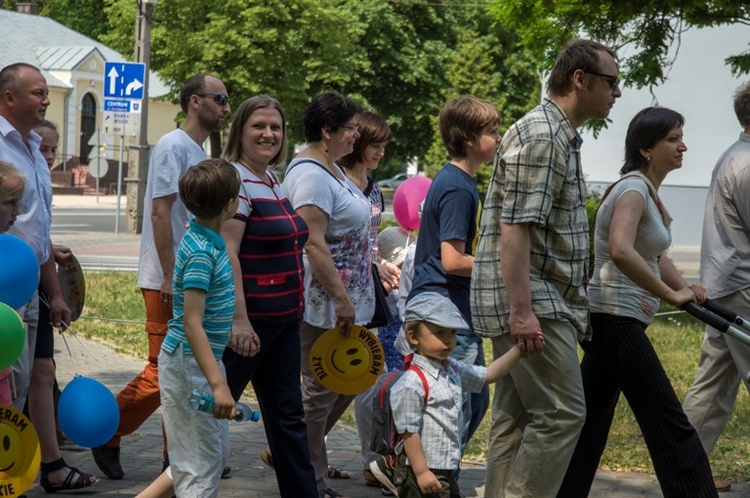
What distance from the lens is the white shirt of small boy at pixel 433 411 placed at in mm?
4320

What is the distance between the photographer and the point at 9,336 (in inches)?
169

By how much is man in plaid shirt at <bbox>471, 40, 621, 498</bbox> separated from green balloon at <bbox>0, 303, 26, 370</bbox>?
184 cm

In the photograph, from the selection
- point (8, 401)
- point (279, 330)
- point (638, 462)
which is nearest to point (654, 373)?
point (279, 330)

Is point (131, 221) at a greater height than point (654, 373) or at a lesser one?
lesser

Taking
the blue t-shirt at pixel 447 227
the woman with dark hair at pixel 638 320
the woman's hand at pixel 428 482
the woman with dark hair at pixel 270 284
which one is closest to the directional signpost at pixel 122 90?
the woman with dark hair at pixel 270 284

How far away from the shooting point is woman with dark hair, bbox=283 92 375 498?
17.4 feet

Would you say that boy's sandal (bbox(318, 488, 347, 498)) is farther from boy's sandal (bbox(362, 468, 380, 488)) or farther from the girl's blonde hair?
the girl's blonde hair

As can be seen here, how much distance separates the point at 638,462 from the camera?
6.60 metres

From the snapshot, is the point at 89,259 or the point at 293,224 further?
the point at 89,259

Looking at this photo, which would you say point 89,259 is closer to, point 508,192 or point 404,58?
point 508,192

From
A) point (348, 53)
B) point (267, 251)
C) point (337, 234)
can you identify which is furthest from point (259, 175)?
point (348, 53)

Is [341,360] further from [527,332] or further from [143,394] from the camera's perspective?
[527,332]

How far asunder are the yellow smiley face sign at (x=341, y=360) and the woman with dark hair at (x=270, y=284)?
0.40 m

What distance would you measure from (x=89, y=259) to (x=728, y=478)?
1379 centimetres
